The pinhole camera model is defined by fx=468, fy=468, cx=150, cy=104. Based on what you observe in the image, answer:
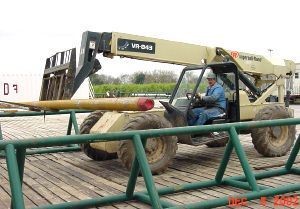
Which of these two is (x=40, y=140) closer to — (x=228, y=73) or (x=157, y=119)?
(x=157, y=119)

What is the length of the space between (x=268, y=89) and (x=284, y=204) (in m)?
4.60

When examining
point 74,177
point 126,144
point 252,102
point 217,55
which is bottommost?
point 74,177

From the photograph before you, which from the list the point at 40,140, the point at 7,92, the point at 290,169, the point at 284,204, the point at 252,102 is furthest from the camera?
the point at 7,92

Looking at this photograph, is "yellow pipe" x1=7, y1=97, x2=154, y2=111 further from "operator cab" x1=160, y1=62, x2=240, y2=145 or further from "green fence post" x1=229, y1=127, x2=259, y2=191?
"operator cab" x1=160, y1=62, x2=240, y2=145

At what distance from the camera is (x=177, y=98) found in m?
8.31

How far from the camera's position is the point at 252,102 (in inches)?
349

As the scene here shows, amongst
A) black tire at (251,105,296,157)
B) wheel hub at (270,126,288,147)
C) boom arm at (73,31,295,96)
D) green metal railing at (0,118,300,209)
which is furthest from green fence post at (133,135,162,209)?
wheel hub at (270,126,288,147)

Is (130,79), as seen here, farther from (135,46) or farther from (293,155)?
(293,155)

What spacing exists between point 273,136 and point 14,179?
5566 mm

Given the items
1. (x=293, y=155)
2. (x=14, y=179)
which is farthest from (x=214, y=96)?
(x=14, y=179)

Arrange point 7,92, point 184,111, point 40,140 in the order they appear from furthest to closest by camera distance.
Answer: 1. point 7,92
2. point 184,111
3. point 40,140

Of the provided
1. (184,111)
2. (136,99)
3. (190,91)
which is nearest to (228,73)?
(190,91)

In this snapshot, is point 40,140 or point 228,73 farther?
point 228,73

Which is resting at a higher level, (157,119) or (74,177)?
(157,119)
